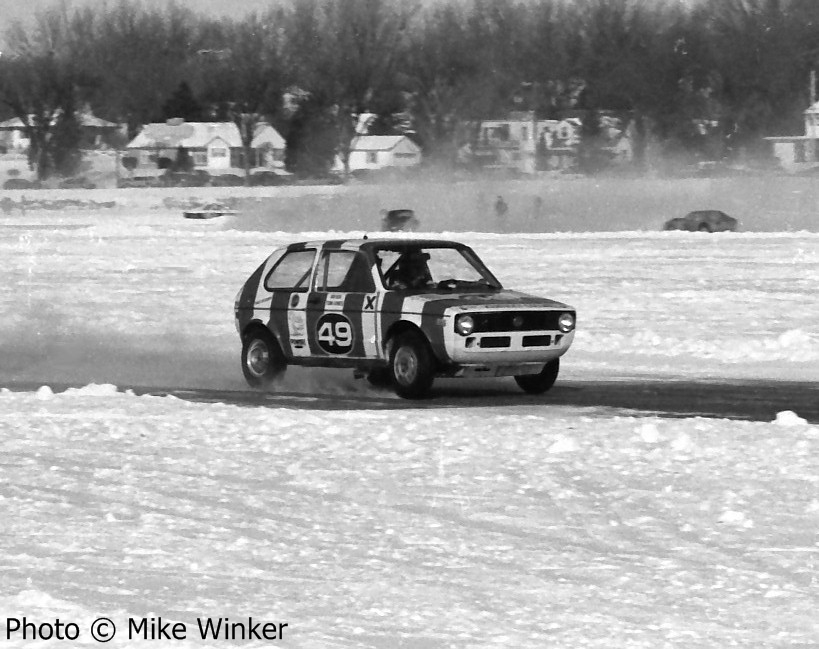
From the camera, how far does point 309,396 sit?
48.2 feet

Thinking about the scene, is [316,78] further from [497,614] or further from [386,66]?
[497,614]

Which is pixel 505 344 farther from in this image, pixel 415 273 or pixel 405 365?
pixel 415 273

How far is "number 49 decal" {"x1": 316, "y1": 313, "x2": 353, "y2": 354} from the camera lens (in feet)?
48.2

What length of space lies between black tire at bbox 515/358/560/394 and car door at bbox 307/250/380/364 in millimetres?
1401

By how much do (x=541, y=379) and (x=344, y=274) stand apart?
6.48 ft

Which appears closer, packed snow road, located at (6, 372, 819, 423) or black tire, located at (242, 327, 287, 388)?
packed snow road, located at (6, 372, 819, 423)

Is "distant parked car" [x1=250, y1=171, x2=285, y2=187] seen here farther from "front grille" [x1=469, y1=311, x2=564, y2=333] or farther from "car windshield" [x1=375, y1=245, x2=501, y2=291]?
"front grille" [x1=469, y1=311, x2=564, y2=333]

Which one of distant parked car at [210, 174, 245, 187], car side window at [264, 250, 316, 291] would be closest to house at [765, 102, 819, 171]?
distant parked car at [210, 174, 245, 187]

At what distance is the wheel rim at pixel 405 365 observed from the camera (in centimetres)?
1405

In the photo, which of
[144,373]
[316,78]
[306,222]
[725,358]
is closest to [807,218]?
[306,222]

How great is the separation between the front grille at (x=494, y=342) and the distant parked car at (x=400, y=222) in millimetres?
38603

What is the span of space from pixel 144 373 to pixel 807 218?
4285 centimetres

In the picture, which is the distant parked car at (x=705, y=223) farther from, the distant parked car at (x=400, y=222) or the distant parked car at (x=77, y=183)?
the distant parked car at (x=77, y=183)

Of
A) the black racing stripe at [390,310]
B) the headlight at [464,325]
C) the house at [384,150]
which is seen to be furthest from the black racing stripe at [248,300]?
the house at [384,150]
